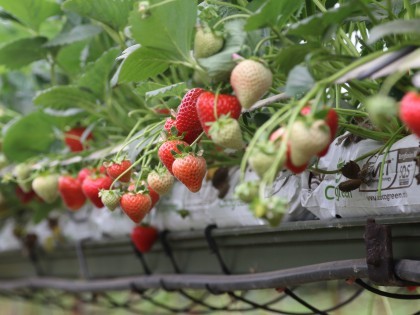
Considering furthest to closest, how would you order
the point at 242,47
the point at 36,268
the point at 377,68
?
1. the point at 36,268
2. the point at 242,47
3. the point at 377,68

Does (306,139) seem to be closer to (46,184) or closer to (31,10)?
(46,184)

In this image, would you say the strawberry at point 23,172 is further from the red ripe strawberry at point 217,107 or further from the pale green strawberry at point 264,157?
the pale green strawberry at point 264,157

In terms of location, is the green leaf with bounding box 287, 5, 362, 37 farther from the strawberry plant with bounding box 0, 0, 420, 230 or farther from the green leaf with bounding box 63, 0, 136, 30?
the green leaf with bounding box 63, 0, 136, 30

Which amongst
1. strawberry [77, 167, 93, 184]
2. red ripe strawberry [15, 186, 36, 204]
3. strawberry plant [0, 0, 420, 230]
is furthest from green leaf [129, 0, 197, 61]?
red ripe strawberry [15, 186, 36, 204]

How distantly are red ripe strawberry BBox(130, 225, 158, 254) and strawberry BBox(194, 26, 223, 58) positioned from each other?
30.7 inches

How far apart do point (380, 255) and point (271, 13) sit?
0.30 m

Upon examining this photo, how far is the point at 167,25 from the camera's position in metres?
0.80

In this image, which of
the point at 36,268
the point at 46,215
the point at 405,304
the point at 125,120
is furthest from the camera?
the point at 36,268

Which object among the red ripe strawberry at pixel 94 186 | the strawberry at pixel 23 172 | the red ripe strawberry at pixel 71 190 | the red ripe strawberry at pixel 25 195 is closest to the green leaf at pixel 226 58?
the red ripe strawberry at pixel 94 186

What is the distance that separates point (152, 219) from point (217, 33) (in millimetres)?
815

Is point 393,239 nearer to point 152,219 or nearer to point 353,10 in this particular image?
point 353,10

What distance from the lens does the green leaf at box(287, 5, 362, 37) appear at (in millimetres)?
693

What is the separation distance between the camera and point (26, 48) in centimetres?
154

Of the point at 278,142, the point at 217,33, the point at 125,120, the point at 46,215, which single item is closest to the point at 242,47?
the point at 217,33
